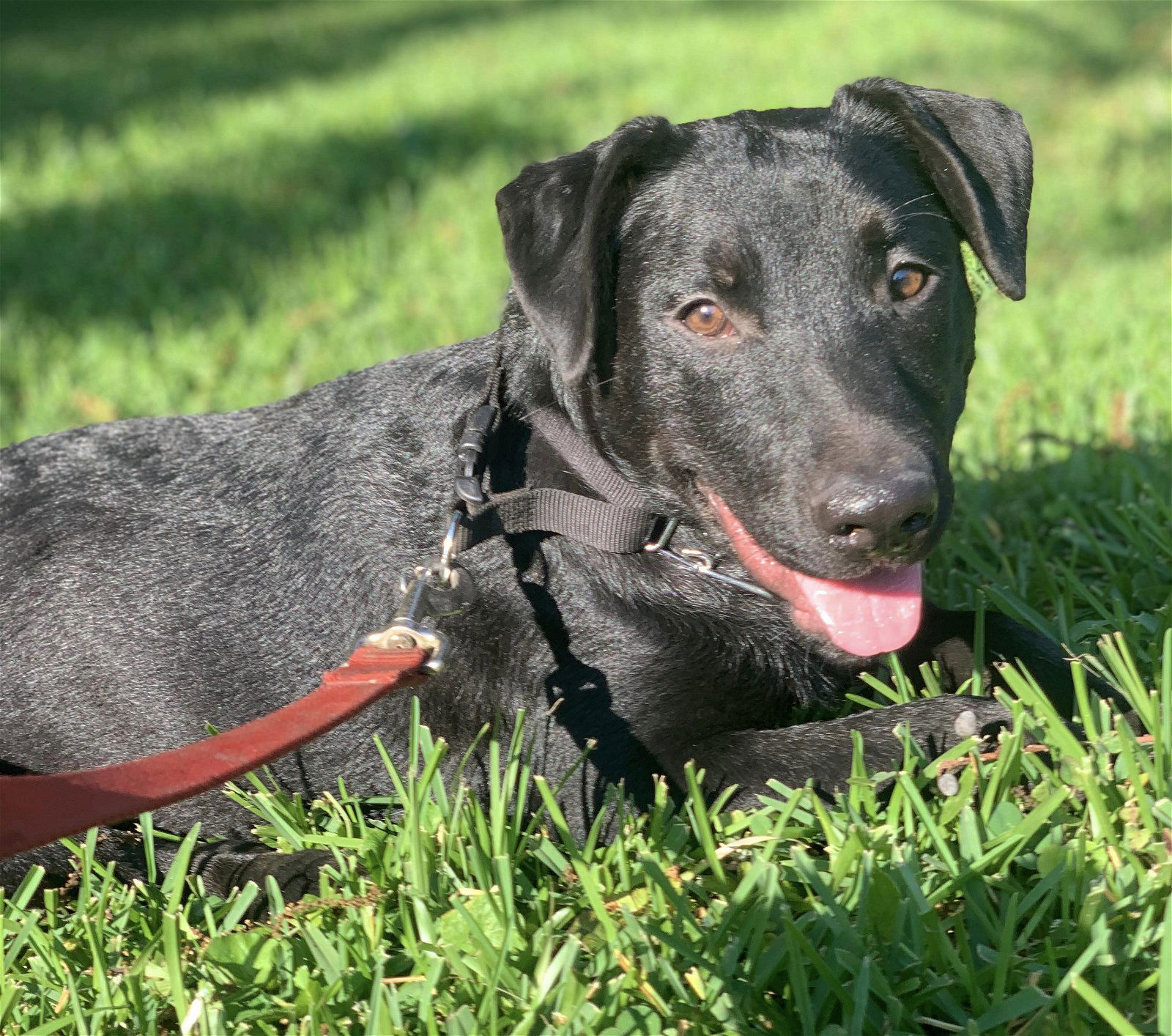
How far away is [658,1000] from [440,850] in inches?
22.5

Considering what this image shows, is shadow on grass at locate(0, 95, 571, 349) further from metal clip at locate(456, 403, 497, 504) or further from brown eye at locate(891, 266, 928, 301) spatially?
brown eye at locate(891, 266, 928, 301)

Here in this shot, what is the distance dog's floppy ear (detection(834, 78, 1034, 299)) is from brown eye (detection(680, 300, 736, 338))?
0.60m

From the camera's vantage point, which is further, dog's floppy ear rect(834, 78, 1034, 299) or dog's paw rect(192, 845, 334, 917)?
dog's floppy ear rect(834, 78, 1034, 299)

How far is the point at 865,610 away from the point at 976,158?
105 centimetres

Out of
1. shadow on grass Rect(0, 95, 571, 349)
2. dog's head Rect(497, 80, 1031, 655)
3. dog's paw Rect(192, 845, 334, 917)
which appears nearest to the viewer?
dog's head Rect(497, 80, 1031, 655)

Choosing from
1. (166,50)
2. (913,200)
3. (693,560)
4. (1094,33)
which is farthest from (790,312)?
(166,50)

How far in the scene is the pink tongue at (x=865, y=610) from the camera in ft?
9.12

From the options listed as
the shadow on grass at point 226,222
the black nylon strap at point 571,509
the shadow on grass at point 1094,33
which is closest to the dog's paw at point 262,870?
the black nylon strap at point 571,509

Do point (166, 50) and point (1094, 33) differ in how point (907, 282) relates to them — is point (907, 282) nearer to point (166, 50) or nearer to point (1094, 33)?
point (1094, 33)

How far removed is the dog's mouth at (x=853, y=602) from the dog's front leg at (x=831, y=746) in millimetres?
147

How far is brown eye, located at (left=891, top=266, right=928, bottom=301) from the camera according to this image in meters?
2.80

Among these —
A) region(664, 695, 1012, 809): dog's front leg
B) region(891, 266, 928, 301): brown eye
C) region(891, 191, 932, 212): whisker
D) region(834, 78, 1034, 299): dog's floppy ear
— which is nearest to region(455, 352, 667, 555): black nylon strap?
region(664, 695, 1012, 809): dog's front leg

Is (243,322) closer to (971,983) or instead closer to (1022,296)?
(1022,296)

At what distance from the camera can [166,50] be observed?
612 inches
